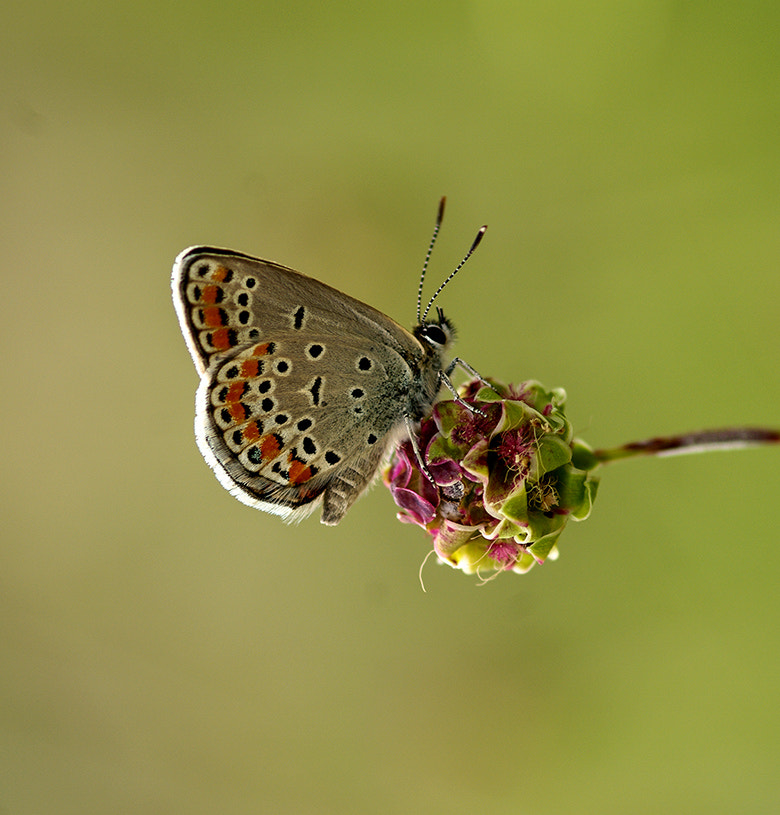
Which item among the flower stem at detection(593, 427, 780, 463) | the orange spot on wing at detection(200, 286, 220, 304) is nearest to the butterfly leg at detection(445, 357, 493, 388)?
the flower stem at detection(593, 427, 780, 463)

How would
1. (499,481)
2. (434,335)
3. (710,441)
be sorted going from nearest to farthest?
(710,441) < (499,481) < (434,335)

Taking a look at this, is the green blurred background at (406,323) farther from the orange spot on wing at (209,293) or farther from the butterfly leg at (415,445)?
the orange spot on wing at (209,293)

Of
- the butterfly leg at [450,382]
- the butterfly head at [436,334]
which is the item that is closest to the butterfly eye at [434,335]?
the butterfly head at [436,334]

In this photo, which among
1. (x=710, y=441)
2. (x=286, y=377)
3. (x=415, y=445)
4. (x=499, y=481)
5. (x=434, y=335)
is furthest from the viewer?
(x=434, y=335)

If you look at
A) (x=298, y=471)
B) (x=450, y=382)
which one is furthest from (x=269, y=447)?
(x=450, y=382)

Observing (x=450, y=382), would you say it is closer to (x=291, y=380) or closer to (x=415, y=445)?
(x=415, y=445)

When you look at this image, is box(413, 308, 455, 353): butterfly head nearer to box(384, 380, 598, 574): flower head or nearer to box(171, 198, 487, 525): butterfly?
box(171, 198, 487, 525): butterfly
